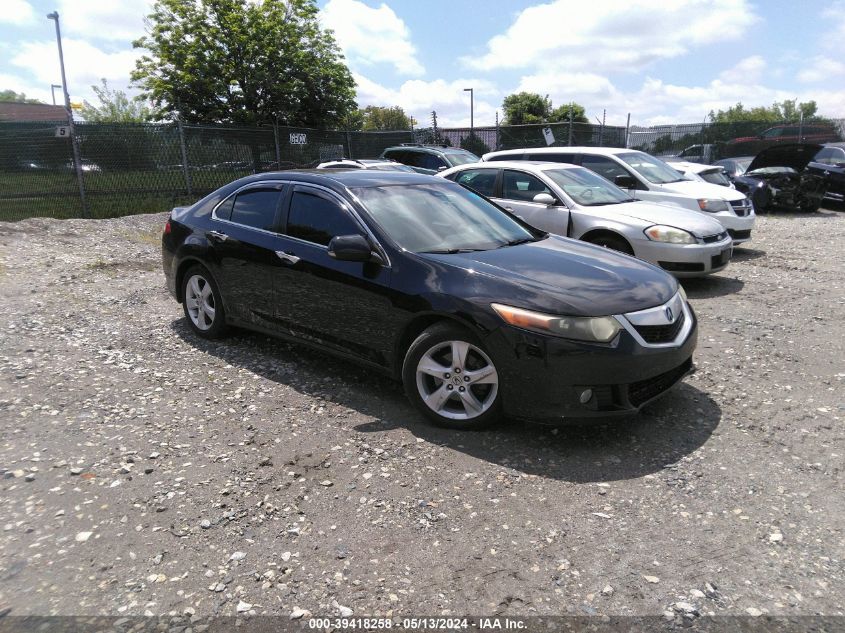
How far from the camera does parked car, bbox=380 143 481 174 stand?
1491 cm

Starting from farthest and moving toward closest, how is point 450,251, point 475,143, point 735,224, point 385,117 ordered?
point 385,117
point 475,143
point 735,224
point 450,251

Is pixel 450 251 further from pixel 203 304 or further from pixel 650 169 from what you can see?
pixel 650 169

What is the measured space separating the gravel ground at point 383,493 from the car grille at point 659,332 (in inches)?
23.5

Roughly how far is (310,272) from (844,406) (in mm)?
3789

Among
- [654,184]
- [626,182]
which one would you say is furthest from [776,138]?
[626,182]

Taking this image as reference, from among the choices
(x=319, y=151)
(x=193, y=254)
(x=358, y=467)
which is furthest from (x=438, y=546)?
(x=319, y=151)

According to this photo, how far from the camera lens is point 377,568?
104 inches

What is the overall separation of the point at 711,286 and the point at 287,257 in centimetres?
565

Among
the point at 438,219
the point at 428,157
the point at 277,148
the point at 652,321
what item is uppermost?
the point at 277,148

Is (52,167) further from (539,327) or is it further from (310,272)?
(539,327)

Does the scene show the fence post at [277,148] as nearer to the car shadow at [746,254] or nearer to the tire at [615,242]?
the tire at [615,242]

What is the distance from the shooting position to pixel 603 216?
745cm

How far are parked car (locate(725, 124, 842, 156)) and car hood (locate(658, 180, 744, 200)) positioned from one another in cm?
1826

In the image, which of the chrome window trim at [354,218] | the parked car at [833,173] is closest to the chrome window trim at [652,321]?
the chrome window trim at [354,218]
